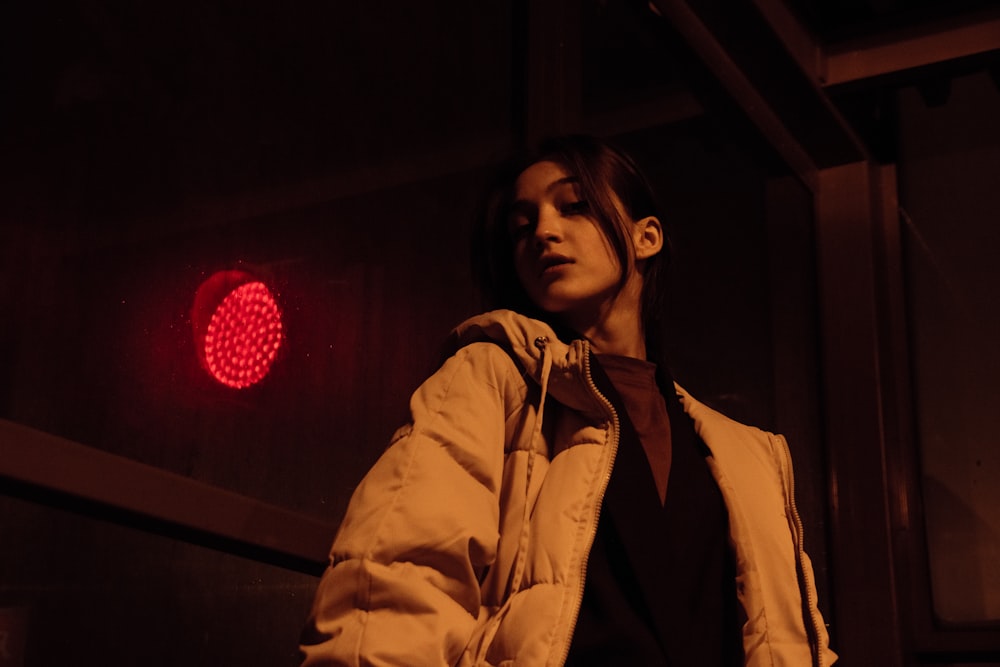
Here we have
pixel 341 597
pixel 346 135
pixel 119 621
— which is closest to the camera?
pixel 341 597

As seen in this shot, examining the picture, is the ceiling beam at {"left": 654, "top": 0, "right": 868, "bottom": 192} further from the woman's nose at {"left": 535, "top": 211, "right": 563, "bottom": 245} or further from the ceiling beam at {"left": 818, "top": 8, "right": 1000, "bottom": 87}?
the woman's nose at {"left": 535, "top": 211, "right": 563, "bottom": 245}

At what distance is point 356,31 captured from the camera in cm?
166

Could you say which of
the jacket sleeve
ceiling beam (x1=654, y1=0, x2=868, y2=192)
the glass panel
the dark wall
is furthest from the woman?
the glass panel

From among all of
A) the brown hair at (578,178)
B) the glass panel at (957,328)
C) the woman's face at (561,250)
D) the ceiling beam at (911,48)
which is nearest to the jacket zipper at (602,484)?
the woman's face at (561,250)

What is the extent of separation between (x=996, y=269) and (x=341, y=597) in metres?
2.26

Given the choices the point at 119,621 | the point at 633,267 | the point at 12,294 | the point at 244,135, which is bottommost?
the point at 119,621

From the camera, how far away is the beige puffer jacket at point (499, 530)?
1.08m

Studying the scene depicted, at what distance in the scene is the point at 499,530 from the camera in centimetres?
129

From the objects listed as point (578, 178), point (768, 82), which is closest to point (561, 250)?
point (578, 178)

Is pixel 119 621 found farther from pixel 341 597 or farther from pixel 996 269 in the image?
pixel 996 269

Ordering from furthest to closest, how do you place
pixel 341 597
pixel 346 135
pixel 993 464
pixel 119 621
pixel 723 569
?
pixel 993 464, pixel 346 135, pixel 723 569, pixel 119 621, pixel 341 597

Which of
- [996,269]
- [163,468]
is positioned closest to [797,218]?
[996,269]

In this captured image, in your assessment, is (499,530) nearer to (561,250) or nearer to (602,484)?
(602,484)

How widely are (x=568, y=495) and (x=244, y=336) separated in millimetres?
437
